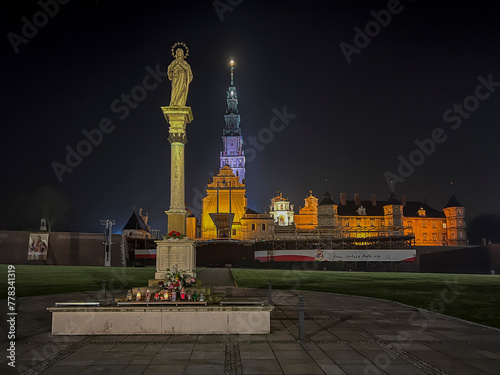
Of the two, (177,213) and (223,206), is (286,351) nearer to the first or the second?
(177,213)

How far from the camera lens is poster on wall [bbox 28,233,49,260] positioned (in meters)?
51.2

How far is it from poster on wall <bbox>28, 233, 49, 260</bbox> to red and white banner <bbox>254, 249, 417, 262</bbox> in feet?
114

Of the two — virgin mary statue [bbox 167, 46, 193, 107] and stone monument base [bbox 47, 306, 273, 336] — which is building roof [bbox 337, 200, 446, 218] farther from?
stone monument base [bbox 47, 306, 273, 336]

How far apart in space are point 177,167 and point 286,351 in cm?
1269

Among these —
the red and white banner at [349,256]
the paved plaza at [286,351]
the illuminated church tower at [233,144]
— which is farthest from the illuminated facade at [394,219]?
the paved plaza at [286,351]

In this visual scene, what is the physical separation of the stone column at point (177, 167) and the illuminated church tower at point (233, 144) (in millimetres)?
120862

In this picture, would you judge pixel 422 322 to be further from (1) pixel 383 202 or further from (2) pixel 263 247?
(1) pixel 383 202

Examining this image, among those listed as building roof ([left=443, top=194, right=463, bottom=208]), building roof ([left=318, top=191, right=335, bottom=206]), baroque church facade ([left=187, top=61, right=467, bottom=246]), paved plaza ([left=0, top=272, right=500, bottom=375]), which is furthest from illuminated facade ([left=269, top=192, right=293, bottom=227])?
paved plaza ([left=0, top=272, right=500, bottom=375])

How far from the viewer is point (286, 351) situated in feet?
29.5

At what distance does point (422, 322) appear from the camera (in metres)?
13.0

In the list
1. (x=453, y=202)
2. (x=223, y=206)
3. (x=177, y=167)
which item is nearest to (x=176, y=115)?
(x=177, y=167)

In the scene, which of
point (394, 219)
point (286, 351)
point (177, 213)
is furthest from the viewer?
point (394, 219)

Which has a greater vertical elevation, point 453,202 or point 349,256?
point 453,202

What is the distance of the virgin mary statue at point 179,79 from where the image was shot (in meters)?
20.3
